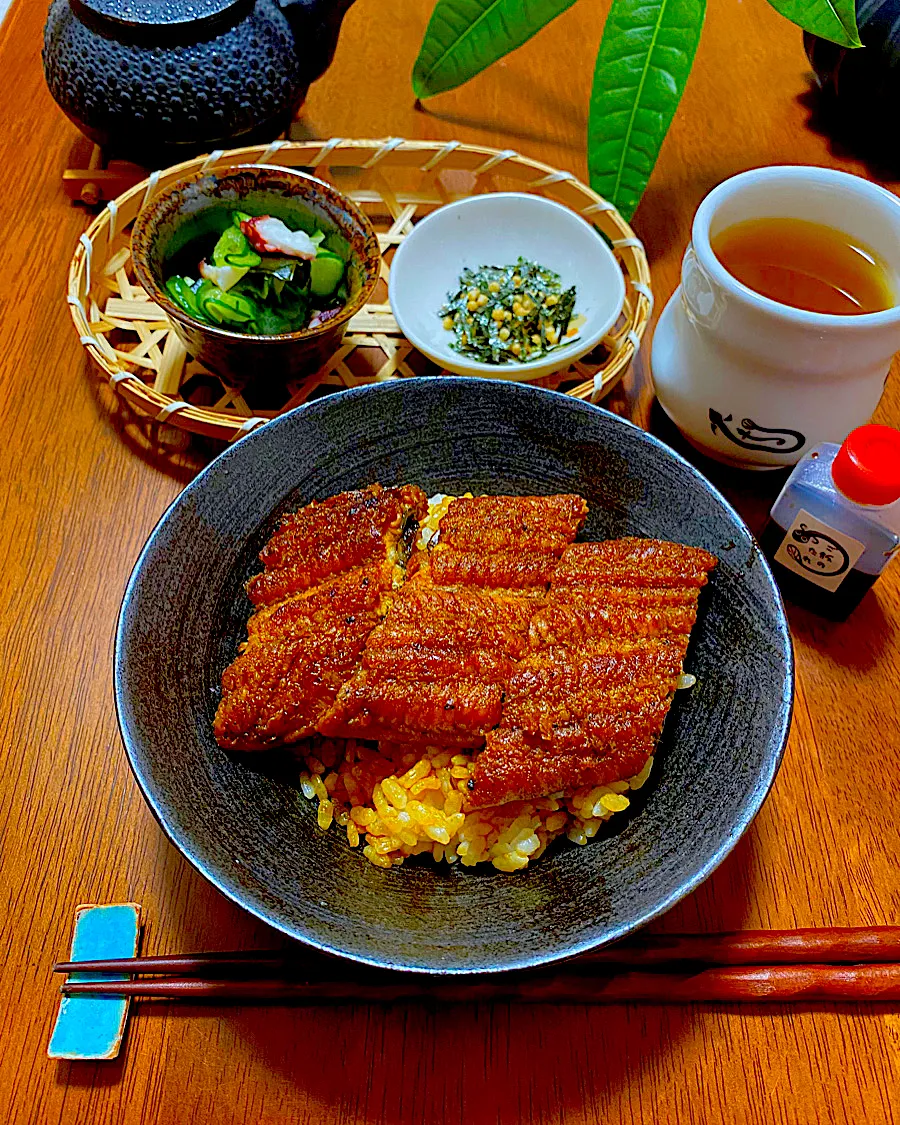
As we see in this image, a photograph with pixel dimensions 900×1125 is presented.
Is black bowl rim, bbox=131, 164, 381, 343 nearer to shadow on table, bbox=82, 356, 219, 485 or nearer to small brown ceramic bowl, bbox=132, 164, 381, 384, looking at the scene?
small brown ceramic bowl, bbox=132, 164, 381, 384

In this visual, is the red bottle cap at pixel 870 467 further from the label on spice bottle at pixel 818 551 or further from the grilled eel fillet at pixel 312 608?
the grilled eel fillet at pixel 312 608

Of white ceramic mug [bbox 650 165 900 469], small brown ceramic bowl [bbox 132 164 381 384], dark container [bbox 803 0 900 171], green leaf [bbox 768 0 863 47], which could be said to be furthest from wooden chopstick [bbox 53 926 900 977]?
dark container [bbox 803 0 900 171]

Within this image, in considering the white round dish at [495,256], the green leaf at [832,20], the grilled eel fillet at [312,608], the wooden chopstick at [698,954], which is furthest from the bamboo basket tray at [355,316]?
the wooden chopstick at [698,954]

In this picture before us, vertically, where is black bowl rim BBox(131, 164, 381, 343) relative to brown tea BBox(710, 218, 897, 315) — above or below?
below

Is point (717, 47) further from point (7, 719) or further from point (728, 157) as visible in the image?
point (7, 719)

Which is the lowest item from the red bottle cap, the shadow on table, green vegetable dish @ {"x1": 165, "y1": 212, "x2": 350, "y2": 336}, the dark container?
the shadow on table

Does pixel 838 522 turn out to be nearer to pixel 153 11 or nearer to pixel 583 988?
pixel 583 988
